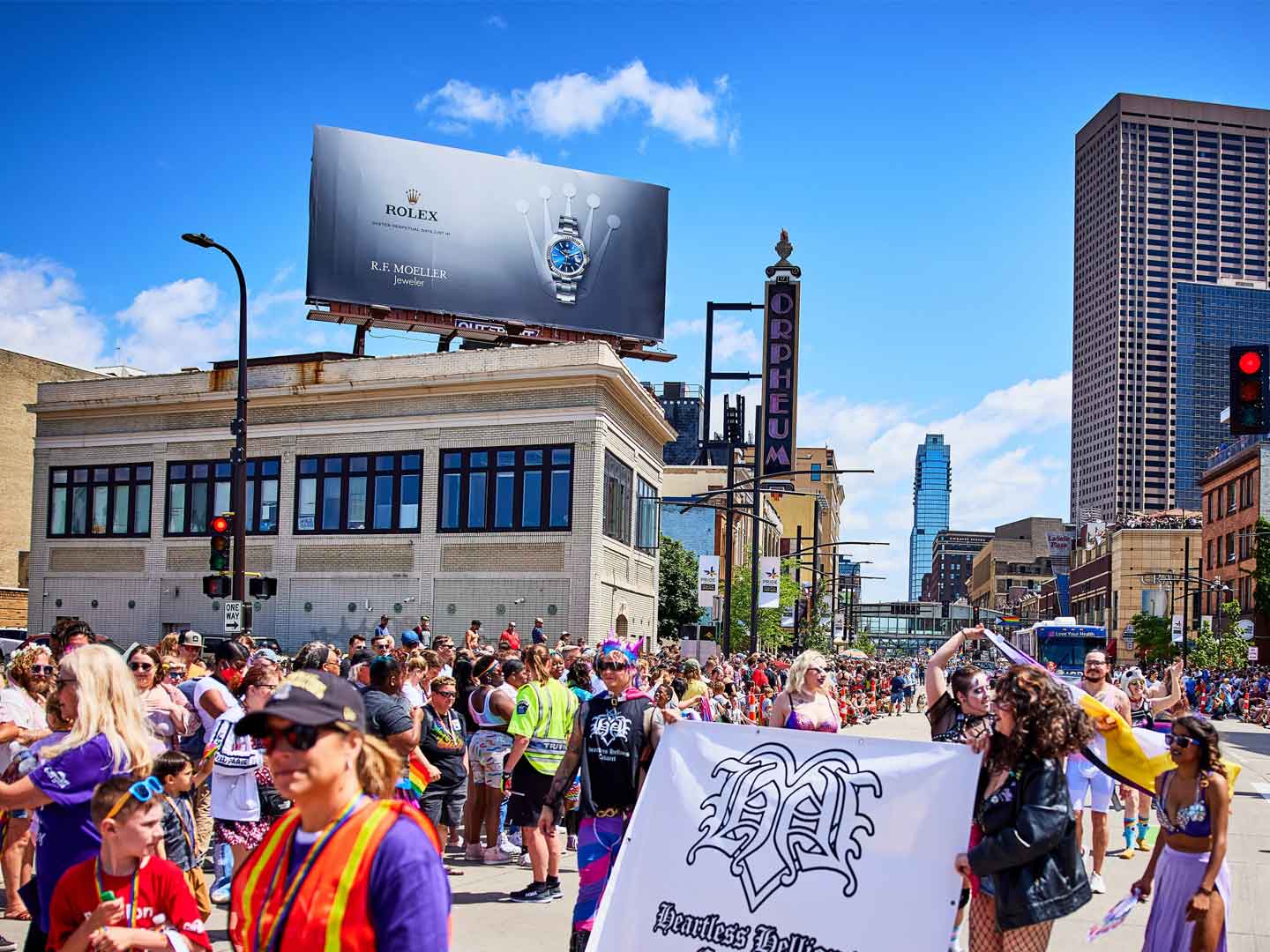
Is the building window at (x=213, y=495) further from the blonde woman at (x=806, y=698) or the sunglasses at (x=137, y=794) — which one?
the sunglasses at (x=137, y=794)

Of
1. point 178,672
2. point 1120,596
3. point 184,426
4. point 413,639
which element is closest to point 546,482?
point 184,426

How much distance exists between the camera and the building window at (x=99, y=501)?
40250 millimetres

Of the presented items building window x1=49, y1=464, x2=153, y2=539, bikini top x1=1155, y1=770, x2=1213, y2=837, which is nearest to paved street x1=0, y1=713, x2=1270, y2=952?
bikini top x1=1155, y1=770, x2=1213, y2=837

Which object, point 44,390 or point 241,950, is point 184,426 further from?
point 241,950

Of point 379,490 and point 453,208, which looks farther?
point 453,208

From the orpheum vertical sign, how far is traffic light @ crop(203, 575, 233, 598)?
34.2 metres

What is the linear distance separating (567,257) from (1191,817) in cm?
3670

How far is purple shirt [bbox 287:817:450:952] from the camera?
3010mm

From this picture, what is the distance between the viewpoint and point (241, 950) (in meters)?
3.39

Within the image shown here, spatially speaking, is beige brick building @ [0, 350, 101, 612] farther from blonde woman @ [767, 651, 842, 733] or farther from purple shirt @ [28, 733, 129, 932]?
purple shirt @ [28, 733, 129, 932]

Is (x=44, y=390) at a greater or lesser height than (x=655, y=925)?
greater

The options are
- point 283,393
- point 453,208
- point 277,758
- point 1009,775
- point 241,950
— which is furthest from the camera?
point 453,208

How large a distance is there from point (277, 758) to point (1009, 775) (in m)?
3.60

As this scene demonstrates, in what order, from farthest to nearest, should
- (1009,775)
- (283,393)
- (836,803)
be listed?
(283,393) → (836,803) → (1009,775)
